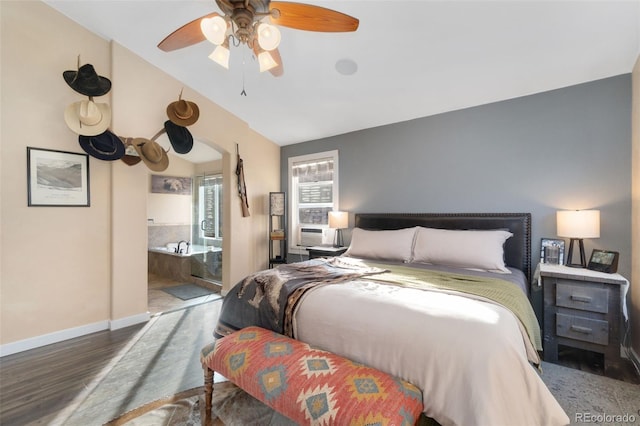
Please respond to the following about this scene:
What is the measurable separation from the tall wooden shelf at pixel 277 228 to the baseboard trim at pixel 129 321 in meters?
1.92

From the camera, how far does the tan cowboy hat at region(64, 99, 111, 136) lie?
2.58m

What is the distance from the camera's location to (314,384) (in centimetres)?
128

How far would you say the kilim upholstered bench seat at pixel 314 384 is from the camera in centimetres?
114

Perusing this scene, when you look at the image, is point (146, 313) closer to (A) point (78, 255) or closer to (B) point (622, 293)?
(A) point (78, 255)

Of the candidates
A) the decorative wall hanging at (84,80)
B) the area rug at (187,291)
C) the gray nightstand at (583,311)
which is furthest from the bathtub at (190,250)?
the gray nightstand at (583,311)

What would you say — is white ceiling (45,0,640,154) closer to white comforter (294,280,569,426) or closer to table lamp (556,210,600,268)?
table lamp (556,210,600,268)

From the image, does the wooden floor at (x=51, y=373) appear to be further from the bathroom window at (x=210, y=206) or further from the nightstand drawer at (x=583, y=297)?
the nightstand drawer at (x=583, y=297)

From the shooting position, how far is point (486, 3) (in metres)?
2.00

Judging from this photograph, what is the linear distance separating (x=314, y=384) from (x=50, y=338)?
9.57ft

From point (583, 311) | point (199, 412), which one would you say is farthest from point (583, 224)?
point (199, 412)

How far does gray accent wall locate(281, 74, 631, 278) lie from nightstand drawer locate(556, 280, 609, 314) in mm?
598

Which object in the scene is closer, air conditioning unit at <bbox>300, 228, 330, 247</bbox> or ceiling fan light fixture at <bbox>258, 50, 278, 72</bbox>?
ceiling fan light fixture at <bbox>258, 50, 278, 72</bbox>

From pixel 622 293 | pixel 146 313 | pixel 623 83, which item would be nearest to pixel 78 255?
pixel 146 313

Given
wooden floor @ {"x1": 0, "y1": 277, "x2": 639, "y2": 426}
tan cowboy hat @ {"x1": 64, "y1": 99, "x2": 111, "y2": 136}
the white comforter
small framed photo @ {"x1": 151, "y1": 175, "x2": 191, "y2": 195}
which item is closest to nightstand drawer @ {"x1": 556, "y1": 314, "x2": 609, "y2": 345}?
wooden floor @ {"x1": 0, "y1": 277, "x2": 639, "y2": 426}
